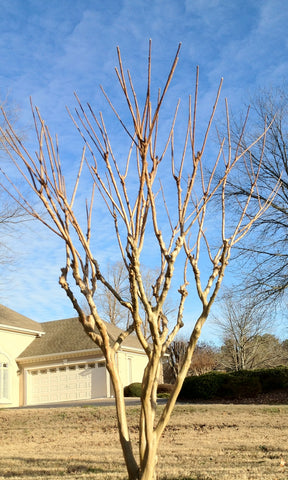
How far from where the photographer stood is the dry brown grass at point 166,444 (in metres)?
6.09

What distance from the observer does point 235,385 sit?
18.4m

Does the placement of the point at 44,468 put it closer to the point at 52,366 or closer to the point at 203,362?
the point at 52,366

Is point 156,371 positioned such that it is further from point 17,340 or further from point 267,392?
point 17,340

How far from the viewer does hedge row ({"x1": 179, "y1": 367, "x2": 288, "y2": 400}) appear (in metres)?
18.3

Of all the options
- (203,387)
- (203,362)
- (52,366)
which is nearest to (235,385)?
(203,387)

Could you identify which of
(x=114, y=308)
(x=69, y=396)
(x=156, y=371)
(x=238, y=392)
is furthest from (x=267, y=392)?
(x=114, y=308)

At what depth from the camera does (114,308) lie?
40.9 metres

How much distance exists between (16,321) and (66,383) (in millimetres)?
4550

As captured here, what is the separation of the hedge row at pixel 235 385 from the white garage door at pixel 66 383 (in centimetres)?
584

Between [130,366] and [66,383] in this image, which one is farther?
[130,366]

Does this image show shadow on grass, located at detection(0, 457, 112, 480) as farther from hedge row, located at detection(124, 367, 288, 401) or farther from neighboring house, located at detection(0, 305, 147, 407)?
neighboring house, located at detection(0, 305, 147, 407)

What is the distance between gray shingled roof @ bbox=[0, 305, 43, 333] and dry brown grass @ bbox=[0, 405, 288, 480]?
995 cm

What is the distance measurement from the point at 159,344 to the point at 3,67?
4.79 metres

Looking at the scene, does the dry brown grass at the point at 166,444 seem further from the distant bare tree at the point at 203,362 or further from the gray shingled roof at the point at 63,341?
the distant bare tree at the point at 203,362
